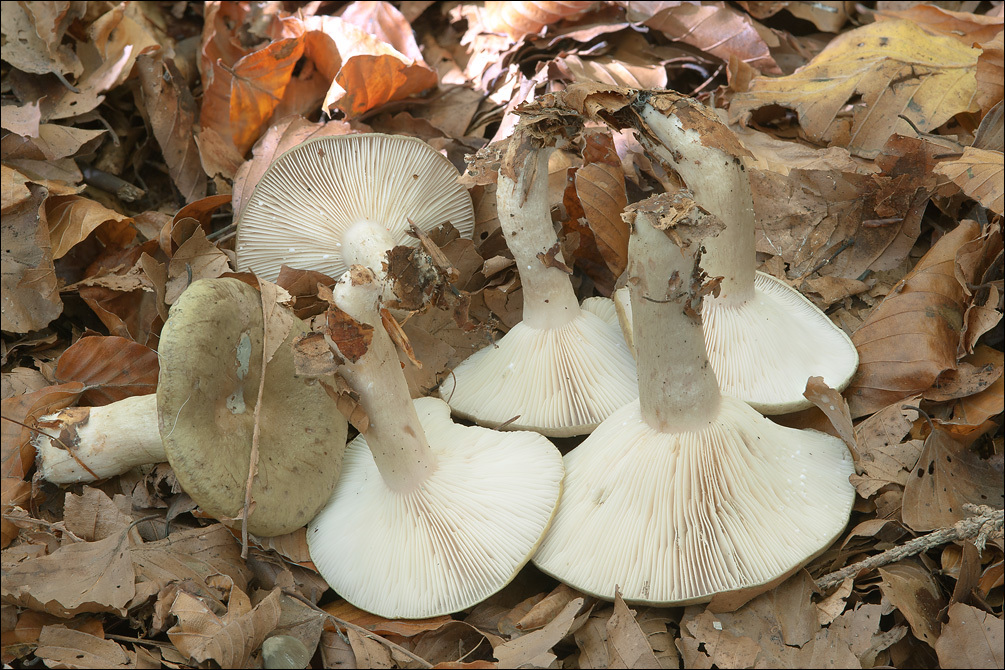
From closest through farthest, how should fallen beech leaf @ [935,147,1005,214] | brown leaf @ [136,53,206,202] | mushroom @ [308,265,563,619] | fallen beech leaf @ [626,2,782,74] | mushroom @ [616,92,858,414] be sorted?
mushroom @ [308,265,563,619]
mushroom @ [616,92,858,414]
fallen beech leaf @ [935,147,1005,214]
brown leaf @ [136,53,206,202]
fallen beech leaf @ [626,2,782,74]

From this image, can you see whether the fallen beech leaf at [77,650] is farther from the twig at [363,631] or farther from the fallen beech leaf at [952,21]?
the fallen beech leaf at [952,21]

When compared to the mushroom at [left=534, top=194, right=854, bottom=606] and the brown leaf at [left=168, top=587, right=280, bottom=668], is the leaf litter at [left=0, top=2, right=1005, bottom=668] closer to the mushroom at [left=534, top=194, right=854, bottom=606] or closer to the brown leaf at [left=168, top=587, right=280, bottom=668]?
the brown leaf at [left=168, top=587, right=280, bottom=668]

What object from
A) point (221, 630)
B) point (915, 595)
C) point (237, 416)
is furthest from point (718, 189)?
point (221, 630)

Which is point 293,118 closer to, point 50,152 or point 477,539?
point 50,152

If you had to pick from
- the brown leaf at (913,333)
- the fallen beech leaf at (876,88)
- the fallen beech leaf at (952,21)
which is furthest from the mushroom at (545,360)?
the fallen beech leaf at (952,21)

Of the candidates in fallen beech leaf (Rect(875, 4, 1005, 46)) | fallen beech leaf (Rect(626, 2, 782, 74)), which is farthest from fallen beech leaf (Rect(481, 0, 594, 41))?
fallen beech leaf (Rect(875, 4, 1005, 46))

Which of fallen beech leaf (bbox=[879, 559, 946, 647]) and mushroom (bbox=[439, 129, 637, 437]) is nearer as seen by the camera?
fallen beech leaf (bbox=[879, 559, 946, 647])

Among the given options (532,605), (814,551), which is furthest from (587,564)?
(814,551)
